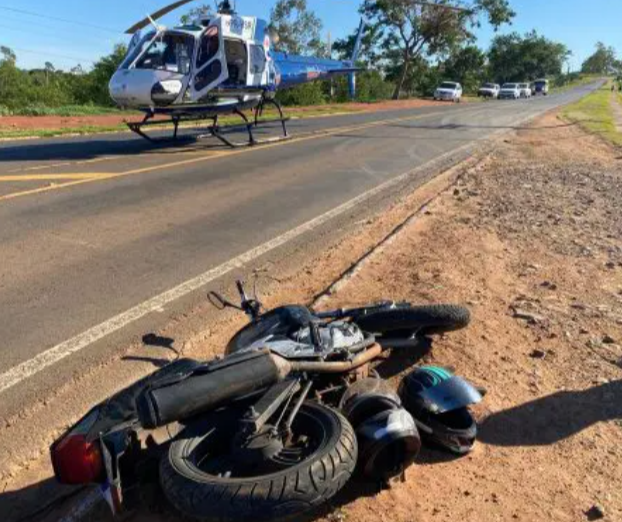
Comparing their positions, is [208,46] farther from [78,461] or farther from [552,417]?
[78,461]

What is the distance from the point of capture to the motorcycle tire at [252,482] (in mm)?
2332

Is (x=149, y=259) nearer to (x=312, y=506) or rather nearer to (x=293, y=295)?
(x=293, y=295)

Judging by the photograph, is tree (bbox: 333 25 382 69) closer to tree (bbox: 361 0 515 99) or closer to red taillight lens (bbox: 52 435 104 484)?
tree (bbox: 361 0 515 99)

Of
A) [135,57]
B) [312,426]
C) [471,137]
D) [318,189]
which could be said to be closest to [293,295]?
[312,426]

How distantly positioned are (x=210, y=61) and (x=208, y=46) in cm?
41

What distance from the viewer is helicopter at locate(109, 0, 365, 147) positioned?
13.7 metres

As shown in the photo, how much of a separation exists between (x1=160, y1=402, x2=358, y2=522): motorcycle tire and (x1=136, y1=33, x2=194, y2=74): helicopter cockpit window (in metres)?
12.6

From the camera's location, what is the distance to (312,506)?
242cm

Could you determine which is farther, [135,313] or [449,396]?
[135,313]

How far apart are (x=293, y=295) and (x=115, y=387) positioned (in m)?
1.96

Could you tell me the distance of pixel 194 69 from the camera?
562 inches

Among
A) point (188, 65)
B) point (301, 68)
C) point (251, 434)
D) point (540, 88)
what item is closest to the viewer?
point (251, 434)

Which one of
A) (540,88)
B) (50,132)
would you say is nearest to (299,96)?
(50,132)

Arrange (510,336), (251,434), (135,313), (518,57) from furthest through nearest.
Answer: (518,57) → (135,313) → (510,336) → (251,434)
